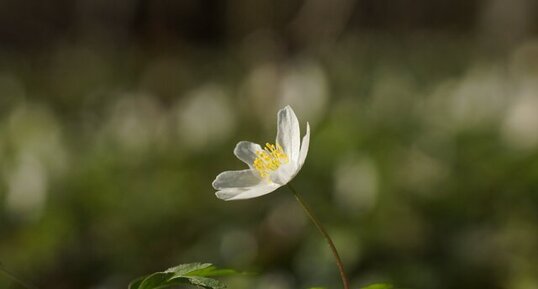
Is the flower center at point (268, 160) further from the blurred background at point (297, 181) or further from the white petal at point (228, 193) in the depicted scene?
the blurred background at point (297, 181)

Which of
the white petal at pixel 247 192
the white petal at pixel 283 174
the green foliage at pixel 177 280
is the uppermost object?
the white petal at pixel 283 174

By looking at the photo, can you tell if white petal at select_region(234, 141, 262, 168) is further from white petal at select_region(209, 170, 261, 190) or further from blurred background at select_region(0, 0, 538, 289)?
blurred background at select_region(0, 0, 538, 289)

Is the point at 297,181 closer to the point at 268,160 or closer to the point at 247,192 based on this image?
the point at 268,160

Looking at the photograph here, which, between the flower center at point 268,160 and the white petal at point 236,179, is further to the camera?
the flower center at point 268,160

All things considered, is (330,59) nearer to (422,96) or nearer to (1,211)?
(422,96)

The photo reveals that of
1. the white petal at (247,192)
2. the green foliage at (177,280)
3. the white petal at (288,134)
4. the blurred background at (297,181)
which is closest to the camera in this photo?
the green foliage at (177,280)

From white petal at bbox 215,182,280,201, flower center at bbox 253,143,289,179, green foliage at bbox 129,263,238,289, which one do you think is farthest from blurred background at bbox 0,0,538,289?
green foliage at bbox 129,263,238,289

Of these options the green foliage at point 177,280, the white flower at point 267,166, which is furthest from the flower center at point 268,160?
the green foliage at point 177,280

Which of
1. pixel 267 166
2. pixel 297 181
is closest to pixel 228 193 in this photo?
pixel 267 166
